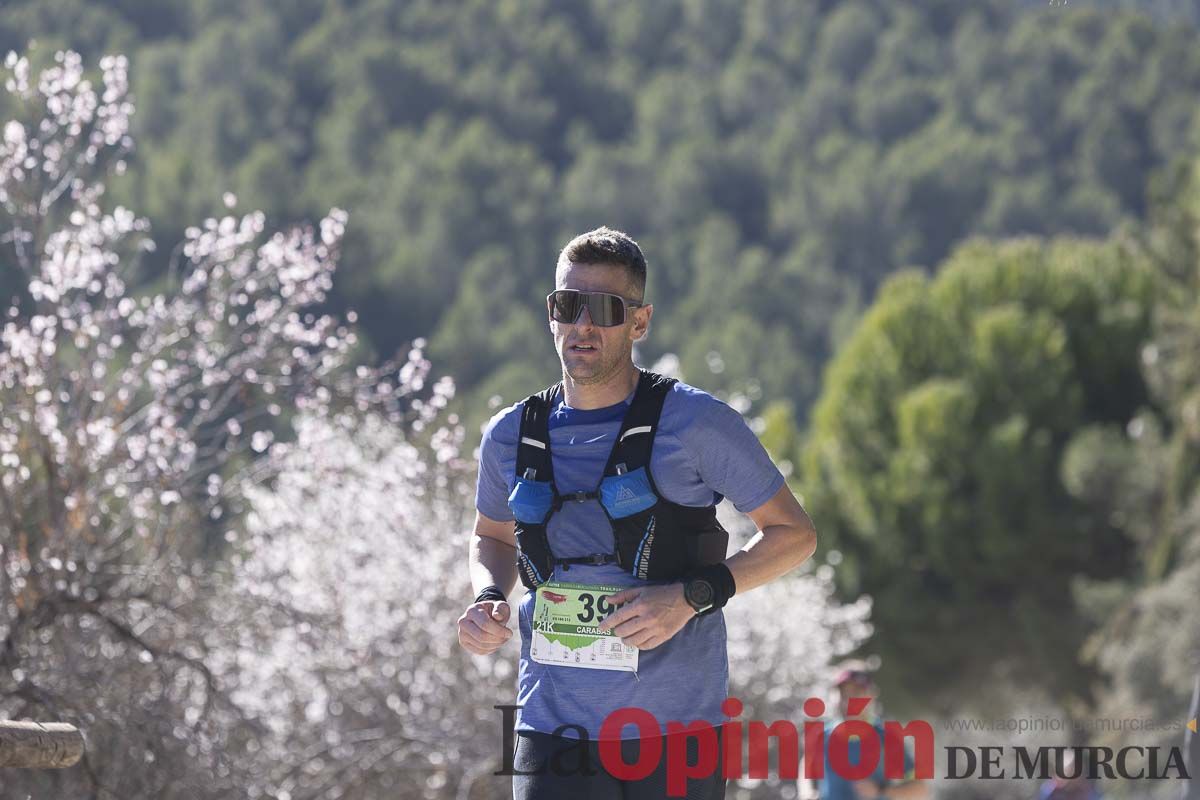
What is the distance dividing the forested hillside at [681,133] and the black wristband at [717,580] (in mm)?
53112

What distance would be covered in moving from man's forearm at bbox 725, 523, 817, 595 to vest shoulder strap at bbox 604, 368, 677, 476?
287mm

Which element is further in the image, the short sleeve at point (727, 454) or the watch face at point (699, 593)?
the short sleeve at point (727, 454)

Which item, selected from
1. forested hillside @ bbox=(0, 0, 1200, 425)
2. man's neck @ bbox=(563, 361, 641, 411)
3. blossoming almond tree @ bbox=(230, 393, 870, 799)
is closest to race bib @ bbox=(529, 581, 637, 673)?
man's neck @ bbox=(563, 361, 641, 411)

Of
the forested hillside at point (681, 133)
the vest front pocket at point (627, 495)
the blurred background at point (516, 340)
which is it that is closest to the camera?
the vest front pocket at point (627, 495)

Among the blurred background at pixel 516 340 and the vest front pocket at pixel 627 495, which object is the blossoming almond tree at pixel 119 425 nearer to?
the blurred background at pixel 516 340

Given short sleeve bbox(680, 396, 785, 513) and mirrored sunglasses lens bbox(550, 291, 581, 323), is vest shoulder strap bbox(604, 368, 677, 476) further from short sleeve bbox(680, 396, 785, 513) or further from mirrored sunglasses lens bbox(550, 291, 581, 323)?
mirrored sunglasses lens bbox(550, 291, 581, 323)

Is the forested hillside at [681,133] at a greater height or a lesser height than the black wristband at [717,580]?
greater

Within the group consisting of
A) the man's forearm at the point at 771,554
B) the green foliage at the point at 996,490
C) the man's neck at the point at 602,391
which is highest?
the green foliage at the point at 996,490

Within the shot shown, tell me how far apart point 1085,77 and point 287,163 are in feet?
105

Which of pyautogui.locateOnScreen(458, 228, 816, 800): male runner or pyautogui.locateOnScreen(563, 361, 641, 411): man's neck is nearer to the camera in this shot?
pyautogui.locateOnScreen(458, 228, 816, 800): male runner

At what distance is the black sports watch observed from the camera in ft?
13.0

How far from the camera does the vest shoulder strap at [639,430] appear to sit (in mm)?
4066

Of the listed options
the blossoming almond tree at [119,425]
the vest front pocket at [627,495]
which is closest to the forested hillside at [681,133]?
the blossoming almond tree at [119,425]

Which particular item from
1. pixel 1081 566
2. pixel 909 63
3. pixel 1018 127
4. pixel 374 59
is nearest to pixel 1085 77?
pixel 1018 127
